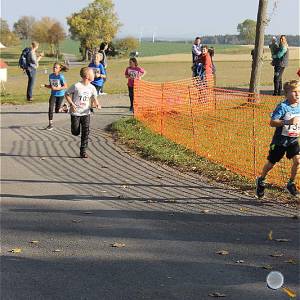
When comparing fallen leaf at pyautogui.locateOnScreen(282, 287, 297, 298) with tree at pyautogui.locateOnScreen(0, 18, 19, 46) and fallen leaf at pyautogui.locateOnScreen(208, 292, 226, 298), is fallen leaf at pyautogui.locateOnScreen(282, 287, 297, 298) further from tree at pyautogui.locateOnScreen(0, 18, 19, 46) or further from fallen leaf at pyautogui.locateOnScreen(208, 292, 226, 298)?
tree at pyautogui.locateOnScreen(0, 18, 19, 46)

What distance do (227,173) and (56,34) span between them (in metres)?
83.7

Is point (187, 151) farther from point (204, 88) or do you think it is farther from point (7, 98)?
point (7, 98)

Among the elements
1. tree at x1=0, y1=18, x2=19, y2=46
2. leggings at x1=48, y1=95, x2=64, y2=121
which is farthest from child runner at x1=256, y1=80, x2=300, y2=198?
tree at x1=0, y1=18, x2=19, y2=46

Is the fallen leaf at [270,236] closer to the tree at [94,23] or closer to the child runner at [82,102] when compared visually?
the child runner at [82,102]

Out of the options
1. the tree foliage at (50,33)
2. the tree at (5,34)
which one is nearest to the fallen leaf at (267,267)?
the tree foliage at (50,33)

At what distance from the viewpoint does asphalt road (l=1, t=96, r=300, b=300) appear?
5.02m

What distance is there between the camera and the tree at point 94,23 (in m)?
72.1

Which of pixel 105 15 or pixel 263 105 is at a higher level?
pixel 105 15

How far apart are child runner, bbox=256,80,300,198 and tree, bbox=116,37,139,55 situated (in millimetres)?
73175

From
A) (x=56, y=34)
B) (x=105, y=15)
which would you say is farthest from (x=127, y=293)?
(x=56, y=34)

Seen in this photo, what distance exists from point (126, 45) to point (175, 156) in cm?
7240

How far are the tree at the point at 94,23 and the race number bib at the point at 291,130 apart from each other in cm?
6504

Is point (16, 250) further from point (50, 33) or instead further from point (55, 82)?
point (50, 33)

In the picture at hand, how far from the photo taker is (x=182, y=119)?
1481 cm
